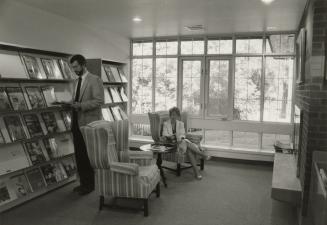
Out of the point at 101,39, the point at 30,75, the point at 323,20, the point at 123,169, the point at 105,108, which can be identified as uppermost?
the point at 101,39

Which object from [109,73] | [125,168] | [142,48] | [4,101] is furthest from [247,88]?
[4,101]

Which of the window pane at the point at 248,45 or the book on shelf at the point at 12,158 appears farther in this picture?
the window pane at the point at 248,45

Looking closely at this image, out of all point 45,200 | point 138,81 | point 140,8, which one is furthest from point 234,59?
point 45,200

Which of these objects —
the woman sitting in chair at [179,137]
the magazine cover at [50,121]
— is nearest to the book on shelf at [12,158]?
the magazine cover at [50,121]

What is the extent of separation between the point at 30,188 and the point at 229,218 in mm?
2393

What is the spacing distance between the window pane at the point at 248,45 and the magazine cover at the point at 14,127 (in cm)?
402

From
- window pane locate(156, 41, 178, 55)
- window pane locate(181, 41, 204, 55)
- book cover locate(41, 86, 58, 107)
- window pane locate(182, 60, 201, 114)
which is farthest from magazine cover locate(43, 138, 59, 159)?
window pane locate(181, 41, 204, 55)

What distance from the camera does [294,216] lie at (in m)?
3.44

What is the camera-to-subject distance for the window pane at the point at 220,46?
582cm

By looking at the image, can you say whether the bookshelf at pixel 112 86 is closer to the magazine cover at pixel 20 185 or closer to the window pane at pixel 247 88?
the magazine cover at pixel 20 185

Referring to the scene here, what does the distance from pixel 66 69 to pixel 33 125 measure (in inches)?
38.8

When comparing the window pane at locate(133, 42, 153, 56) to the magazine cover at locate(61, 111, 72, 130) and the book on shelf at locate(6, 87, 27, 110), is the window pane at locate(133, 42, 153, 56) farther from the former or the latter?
the book on shelf at locate(6, 87, 27, 110)

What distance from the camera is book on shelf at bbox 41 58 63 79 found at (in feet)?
13.2

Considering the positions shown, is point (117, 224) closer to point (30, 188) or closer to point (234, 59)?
point (30, 188)
